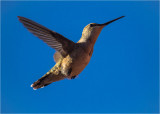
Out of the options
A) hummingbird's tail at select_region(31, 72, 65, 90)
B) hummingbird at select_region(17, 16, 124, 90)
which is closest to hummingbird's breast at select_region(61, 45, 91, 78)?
hummingbird at select_region(17, 16, 124, 90)

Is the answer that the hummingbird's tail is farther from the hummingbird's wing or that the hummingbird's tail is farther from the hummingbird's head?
the hummingbird's head

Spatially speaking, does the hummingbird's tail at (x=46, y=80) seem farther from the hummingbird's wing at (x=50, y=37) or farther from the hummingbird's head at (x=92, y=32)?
the hummingbird's head at (x=92, y=32)

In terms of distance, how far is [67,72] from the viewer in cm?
245

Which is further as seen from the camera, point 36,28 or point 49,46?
point 49,46

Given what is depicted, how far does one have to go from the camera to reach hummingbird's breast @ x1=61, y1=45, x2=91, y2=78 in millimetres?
2404

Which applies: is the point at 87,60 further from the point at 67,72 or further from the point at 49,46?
the point at 49,46

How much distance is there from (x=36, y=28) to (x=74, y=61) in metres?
0.62

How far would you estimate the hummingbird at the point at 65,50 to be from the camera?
227 cm

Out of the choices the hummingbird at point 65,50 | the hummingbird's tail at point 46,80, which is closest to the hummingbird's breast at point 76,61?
the hummingbird at point 65,50

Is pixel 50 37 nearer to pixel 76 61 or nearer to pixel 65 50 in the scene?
pixel 65 50

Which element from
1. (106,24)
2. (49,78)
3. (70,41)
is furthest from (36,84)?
(106,24)

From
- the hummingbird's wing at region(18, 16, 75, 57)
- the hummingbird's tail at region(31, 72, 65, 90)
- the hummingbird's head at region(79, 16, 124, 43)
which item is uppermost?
the hummingbird's head at region(79, 16, 124, 43)

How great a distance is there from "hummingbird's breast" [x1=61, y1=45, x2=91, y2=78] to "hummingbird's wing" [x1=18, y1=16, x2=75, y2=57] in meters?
0.08

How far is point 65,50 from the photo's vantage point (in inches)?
97.6
